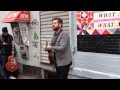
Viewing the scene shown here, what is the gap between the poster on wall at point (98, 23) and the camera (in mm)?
5486

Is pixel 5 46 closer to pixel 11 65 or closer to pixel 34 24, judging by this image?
pixel 11 65

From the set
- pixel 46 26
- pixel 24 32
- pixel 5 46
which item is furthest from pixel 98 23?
pixel 24 32

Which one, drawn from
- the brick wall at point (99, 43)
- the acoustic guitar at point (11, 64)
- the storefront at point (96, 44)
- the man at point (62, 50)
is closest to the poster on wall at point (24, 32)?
the acoustic guitar at point (11, 64)

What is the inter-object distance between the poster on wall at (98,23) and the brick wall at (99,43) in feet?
0.30

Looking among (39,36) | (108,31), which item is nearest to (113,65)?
(108,31)

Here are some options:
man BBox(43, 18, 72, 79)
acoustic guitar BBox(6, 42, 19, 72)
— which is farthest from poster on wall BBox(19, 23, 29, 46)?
man BBox(43, 18, 72, 79)

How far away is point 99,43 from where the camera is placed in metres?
5.98

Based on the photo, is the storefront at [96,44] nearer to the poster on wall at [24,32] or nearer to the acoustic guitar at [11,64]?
the acoustic guitar at [11,64]

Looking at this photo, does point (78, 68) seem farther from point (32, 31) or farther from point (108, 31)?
point (32, 31)

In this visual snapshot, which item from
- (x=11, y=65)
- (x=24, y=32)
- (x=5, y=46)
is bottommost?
(x=11, y=65)

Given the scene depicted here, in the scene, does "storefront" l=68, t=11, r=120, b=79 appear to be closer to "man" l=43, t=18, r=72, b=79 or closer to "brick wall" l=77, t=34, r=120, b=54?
"brick wall" l=77, t=34, r=120, b=54

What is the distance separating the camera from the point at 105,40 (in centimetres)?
580

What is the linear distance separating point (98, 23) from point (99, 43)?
1.41 feet
